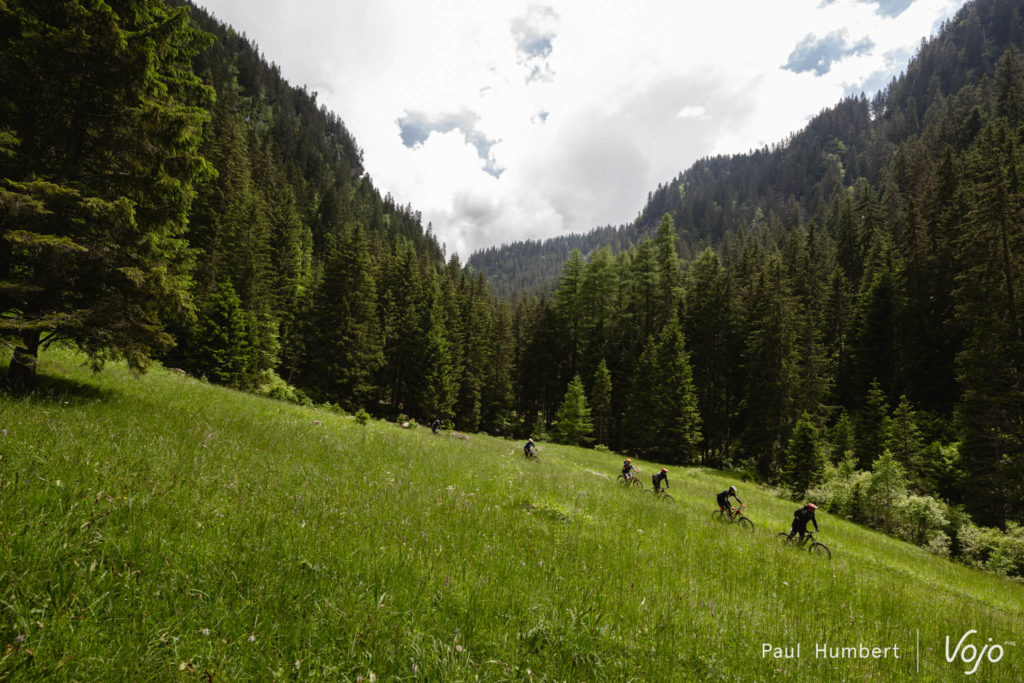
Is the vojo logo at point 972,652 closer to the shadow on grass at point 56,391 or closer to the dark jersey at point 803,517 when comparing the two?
the dark jersey at point 803,517

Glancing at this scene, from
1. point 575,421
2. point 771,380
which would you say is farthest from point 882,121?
point 575,421

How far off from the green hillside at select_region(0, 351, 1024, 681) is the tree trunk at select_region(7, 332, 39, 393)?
0.39m

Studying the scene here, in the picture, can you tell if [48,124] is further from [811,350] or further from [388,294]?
[811,350]

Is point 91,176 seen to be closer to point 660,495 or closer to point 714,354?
point 660,495

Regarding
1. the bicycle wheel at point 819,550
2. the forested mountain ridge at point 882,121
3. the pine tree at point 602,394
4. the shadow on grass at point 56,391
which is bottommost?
the bicycle wheel at point 819,550

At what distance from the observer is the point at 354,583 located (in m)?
4.07

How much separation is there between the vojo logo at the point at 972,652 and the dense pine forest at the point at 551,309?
14.0 metres

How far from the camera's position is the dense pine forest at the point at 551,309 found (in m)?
8.52

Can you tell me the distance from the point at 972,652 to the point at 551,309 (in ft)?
196

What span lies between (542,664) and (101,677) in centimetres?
308

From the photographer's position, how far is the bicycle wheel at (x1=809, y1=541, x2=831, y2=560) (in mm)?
12114

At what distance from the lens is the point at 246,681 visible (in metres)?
2.64

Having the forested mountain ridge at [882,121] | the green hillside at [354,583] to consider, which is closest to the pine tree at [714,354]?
the green hillside at [354,583]

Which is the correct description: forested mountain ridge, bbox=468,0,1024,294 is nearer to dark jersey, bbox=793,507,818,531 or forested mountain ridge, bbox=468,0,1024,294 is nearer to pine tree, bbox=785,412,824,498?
pine tree, bbox=785,412,824,498
